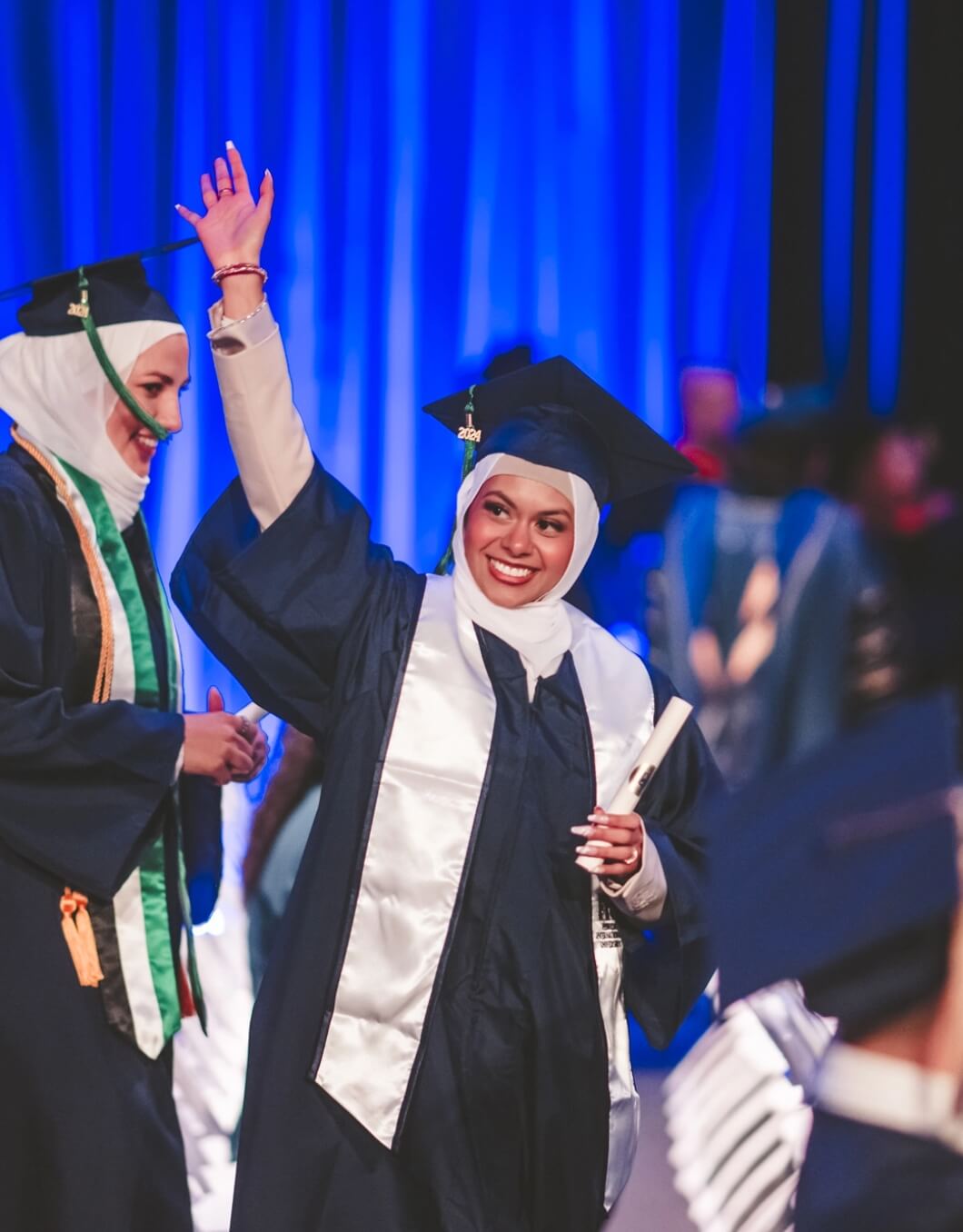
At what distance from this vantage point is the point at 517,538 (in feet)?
8.66

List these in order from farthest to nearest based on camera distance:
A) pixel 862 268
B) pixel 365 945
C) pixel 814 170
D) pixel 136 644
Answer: pixel 814 170 → pixel 862 268 → pixel 136 644 → pixel 365 945

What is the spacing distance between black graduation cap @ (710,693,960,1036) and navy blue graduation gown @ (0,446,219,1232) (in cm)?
151

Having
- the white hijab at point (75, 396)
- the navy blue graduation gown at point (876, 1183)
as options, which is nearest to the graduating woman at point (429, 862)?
the white hijab at point (75, 396)

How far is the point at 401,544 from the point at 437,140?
1.06 m

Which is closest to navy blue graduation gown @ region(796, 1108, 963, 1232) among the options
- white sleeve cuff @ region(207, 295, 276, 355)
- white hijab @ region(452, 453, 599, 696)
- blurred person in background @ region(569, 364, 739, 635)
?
white hijab @ region(452, 453, 599, 696)

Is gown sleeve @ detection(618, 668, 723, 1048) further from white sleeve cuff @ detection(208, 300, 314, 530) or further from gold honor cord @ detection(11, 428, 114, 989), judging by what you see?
gold honor cord @ detection(11, 428, 114, 989)

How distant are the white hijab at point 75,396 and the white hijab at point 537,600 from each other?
0.63 m

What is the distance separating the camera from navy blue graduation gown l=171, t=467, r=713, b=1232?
2408 millimetres

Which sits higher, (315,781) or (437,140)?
(437,140)

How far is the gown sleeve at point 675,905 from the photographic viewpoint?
263 cm

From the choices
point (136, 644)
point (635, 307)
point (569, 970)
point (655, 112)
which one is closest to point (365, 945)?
point (569, 970)

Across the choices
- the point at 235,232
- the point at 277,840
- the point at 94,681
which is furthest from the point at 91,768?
the point at 277,840

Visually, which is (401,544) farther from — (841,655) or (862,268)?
(841,655)

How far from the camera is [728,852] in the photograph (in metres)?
1.32
